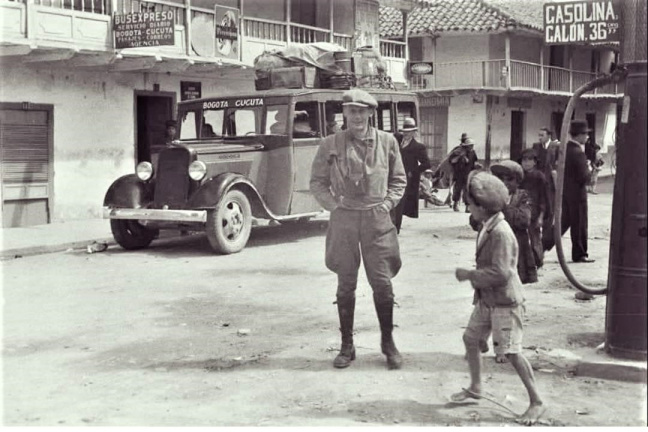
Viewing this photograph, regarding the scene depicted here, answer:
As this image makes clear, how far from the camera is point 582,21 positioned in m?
6.00

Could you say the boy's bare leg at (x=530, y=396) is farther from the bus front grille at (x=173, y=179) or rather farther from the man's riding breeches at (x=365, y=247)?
the bus front grille at (x=173, y=179)

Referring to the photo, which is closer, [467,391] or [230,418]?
[230,418]

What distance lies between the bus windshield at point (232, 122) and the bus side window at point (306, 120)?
0.20 metres

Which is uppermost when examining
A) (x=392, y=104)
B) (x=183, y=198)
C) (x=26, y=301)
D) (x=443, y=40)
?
(x=443, y=40)

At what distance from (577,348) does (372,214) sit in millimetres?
1780

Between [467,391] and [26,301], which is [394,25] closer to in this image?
[26,301]

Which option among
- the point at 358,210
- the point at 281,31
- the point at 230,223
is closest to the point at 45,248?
the point at 230,223

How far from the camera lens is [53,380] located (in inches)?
205

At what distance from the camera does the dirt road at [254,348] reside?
4555 mm

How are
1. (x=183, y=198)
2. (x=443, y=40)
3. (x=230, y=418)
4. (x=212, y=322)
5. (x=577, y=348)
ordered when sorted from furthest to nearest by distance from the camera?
(x=443, y=40), (x=183, y=198), (x=212, y=322), (x=577, y=348), (x=230, y=418)

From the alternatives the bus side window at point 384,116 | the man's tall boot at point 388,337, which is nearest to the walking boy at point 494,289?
the man's tall boot at point 388,337

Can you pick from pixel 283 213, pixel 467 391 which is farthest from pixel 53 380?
pixel 283 213

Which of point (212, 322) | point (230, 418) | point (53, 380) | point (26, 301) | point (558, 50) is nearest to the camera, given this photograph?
point (230, 418)

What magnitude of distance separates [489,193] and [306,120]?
7.62 m
